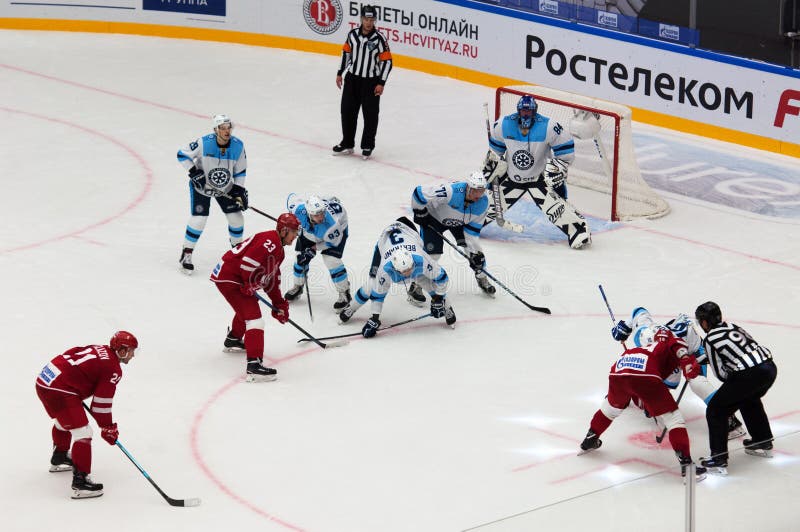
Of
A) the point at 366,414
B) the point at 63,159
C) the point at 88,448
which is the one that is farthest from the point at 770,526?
the point at 63,159

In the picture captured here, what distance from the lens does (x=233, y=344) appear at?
9.19m

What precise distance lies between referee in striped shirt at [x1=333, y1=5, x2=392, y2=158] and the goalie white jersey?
91.9 inches

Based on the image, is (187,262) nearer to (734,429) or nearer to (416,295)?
(416,295)

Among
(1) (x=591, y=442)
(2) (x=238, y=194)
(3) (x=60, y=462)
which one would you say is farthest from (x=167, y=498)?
(2) (x=238, y=194)

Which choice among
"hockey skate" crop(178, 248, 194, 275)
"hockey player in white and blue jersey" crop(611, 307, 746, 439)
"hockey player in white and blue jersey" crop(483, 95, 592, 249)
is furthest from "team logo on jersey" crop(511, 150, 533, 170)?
A: "hockey player in white and blue jersey" crop(611, 307, 746, 439)

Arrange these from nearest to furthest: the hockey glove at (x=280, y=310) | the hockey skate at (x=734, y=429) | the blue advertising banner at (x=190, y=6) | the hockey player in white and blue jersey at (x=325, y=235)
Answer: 1. the hockey skate at (x=734, y=429)
2. the hockey glove at (x=280, y=310)
3. the hockey player in white and blue jersey at (x=325, y=235)
4. the blue advertising banner at (x=190, y=6)

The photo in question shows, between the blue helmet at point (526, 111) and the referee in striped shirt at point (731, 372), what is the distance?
399cm

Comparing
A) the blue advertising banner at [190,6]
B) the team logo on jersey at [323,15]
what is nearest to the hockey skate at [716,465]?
the team logo on jersey at [323,15]

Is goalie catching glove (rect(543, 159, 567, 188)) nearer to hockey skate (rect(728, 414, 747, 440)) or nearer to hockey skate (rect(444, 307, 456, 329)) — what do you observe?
hockey skate (rect(444, 307, 456, 329))

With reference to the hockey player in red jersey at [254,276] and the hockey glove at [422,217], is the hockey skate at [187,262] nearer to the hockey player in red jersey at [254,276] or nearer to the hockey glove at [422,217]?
the hockey glove at [422,217]

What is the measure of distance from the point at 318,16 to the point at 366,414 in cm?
1003

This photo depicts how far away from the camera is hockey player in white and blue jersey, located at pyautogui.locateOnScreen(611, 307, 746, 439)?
782cm

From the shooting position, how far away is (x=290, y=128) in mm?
14766

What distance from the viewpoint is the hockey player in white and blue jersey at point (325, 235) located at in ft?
31.5
